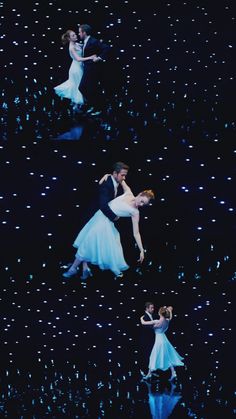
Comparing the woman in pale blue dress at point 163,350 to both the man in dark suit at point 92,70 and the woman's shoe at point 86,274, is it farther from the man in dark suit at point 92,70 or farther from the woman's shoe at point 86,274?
the man in dark suit at point 92,70

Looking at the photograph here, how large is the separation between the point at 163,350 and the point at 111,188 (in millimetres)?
1425

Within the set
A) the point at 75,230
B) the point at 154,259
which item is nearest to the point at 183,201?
the point at 154,259

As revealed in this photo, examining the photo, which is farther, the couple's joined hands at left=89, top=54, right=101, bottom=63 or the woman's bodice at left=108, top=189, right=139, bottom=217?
the couple's joined hands at left=89, top=54, right=101, bottom=63

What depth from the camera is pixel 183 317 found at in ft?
20.4

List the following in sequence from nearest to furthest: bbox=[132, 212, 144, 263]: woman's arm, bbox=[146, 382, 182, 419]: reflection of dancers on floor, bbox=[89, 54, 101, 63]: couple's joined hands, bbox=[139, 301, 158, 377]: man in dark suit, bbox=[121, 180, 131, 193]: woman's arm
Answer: bbox=[146, 382, 182, 419]: reflection of dancers on floor, bbox=[132, 212, 144, 263]: woman's arm, bbox=[121, 180, 131, 193]: woman's arm, bbox=[139, 301, 158, 377]: man in dark suit, bbox=[89, 54, 101, 63]: couple's joined hands

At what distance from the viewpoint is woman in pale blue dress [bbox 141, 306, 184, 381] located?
587 cm

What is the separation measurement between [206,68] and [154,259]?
1.95 metres

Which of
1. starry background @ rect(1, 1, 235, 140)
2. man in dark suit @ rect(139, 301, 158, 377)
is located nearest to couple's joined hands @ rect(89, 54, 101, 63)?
starry background @ rect(1, 1, 235, 140)

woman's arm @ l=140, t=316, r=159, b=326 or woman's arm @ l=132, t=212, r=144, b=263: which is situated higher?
woman's arm @ l=132, t=212, r=144, b=263

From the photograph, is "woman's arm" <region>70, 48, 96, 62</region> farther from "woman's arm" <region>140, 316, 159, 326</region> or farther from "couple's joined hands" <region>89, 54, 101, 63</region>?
"woman's arm" <region>140, 316, 159, 326</region>

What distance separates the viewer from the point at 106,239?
5.90 meters

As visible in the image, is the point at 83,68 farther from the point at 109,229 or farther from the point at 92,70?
the point at 109,229

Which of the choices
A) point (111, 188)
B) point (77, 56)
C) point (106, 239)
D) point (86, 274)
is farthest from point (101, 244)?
point (77, 56)

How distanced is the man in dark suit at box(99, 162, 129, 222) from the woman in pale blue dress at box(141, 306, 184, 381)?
0.92m
